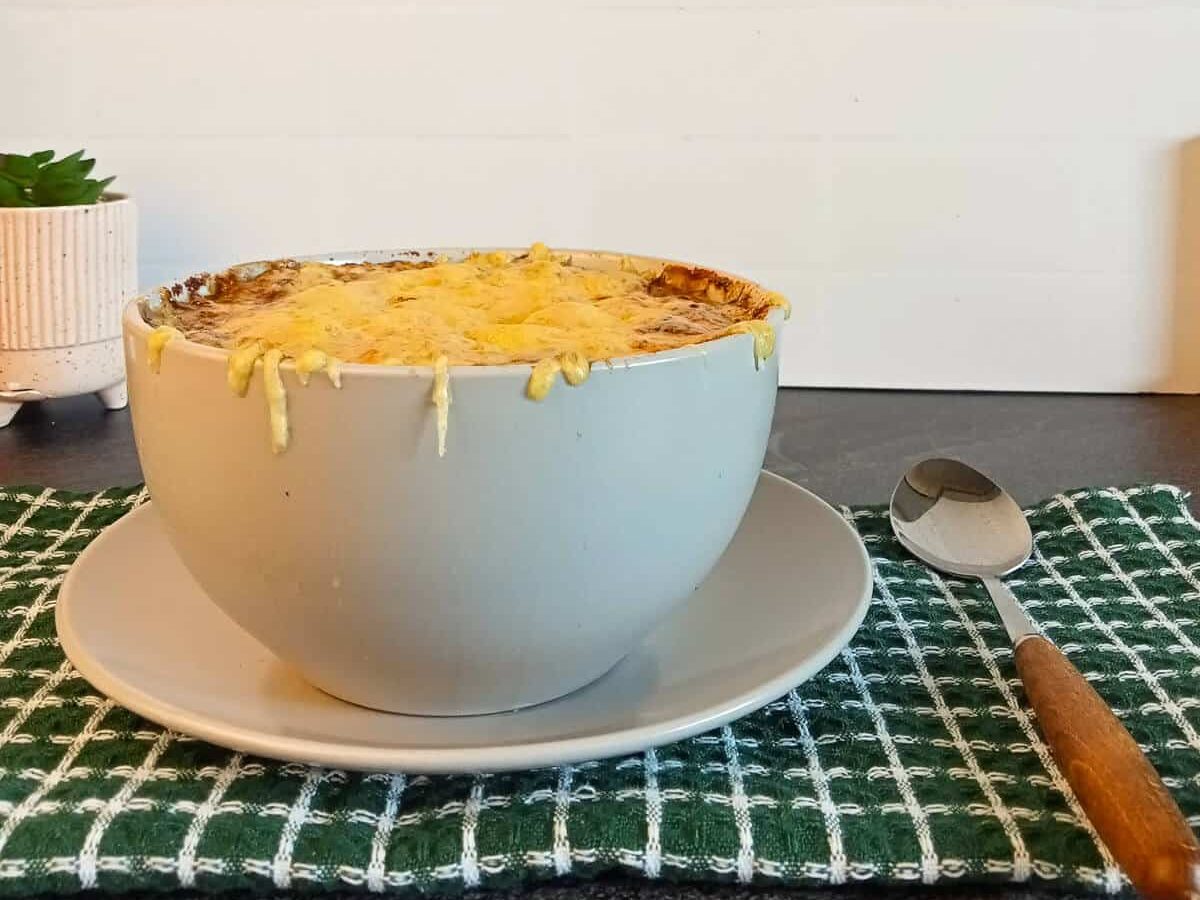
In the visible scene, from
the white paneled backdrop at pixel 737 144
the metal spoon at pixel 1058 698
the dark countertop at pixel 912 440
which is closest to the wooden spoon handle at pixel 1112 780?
the metal spoon at pixel 1058 698

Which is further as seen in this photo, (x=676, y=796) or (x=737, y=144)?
(x=737, y=144)

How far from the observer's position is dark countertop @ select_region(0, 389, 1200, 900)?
1.00 m

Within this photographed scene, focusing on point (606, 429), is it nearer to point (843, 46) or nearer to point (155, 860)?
point (155, 860)

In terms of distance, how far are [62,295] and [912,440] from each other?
80 centimetres

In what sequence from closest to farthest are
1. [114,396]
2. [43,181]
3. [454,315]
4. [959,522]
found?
[454,315], [959,522], [43,181], [114,396]

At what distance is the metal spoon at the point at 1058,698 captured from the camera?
407mm

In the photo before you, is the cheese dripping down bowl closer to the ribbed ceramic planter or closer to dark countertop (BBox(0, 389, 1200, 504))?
dark countertop (BBox(0, 389, 1200, 504))

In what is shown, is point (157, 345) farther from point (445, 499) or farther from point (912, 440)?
point (912, 440)

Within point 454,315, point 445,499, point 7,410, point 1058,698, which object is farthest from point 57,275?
point 1058,698

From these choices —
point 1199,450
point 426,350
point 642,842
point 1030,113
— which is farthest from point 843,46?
point 642,842

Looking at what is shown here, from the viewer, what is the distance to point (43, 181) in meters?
1.06

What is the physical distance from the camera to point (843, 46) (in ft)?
3.93

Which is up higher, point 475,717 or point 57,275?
point 57,275

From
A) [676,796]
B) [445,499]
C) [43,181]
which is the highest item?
[43,181]
